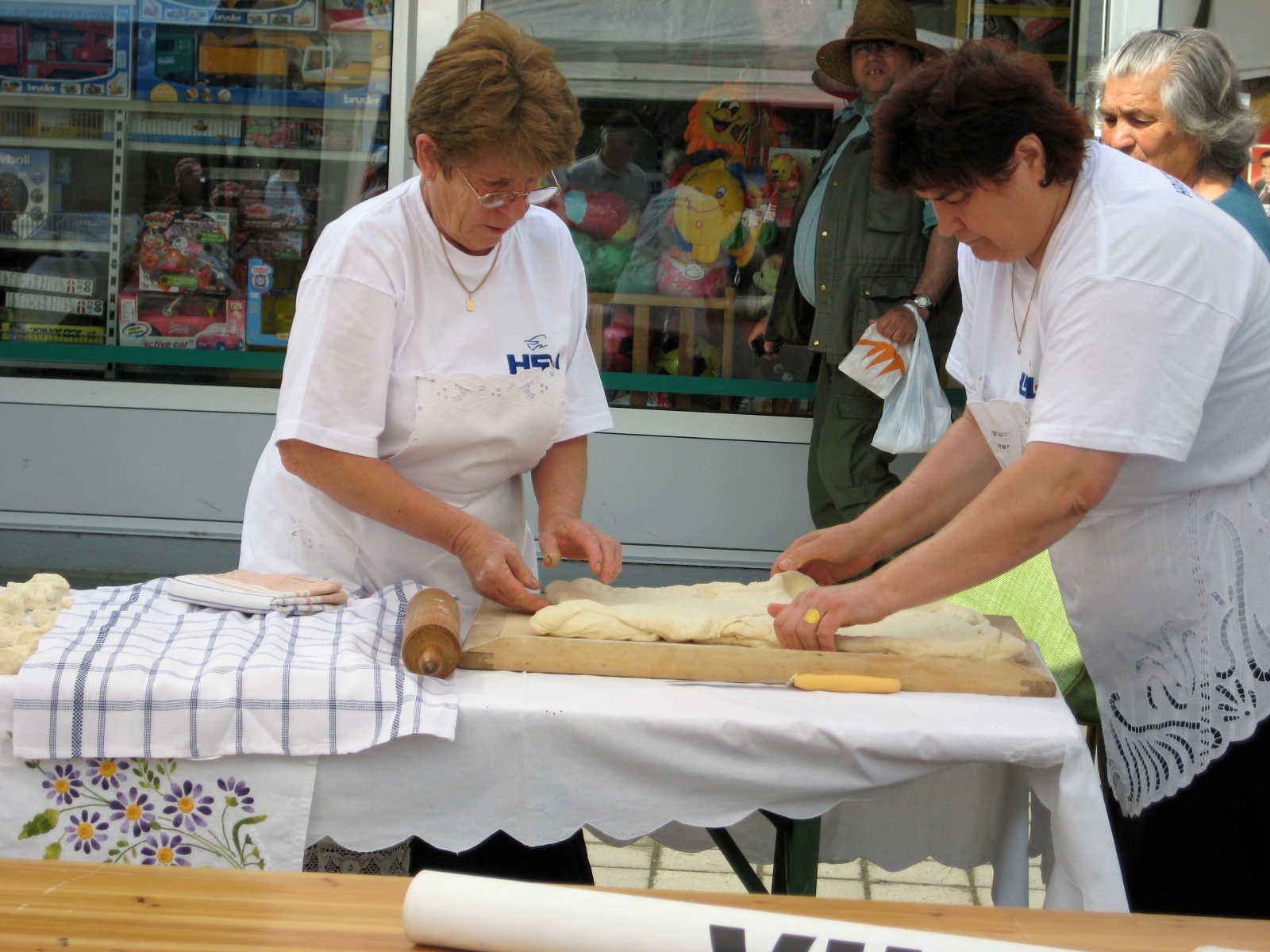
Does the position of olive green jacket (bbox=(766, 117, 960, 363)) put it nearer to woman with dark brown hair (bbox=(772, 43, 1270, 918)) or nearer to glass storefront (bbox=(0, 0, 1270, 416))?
glass storefront (bbox=(0, 0, 1270, 416))

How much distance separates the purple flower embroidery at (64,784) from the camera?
1.69m

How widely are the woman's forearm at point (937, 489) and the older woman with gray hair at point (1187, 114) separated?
3.40ft

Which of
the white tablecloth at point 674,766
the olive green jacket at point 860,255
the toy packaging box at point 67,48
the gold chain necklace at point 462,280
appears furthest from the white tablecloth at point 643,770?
the toy packaging box at point 67,48

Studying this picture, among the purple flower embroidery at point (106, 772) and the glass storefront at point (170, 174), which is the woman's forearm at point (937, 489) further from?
the glass storefront at point (170, 174)

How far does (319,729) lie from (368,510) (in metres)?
0.53

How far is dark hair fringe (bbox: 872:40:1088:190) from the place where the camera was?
175cm

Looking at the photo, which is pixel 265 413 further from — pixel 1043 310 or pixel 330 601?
pixel 1043 310

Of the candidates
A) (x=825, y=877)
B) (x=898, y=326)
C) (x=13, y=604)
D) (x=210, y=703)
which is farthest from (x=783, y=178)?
(x=210, y=703)

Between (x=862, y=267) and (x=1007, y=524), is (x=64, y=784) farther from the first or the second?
(x=862, y=267)

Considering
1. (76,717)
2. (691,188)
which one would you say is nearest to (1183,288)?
(76,717)

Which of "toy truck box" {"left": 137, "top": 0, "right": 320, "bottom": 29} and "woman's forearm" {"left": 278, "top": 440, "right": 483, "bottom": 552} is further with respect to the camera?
"toy truck box" {"left": 137, "top": 0, "right": 320, "bottom": 29}

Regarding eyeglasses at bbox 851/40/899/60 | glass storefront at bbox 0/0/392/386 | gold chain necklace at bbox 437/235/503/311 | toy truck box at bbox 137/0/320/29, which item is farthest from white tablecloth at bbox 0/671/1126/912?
toy truck box at bbox 137/0/320/29

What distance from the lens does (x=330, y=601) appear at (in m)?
2.07

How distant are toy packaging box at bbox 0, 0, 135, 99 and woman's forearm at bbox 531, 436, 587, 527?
4186 mm
